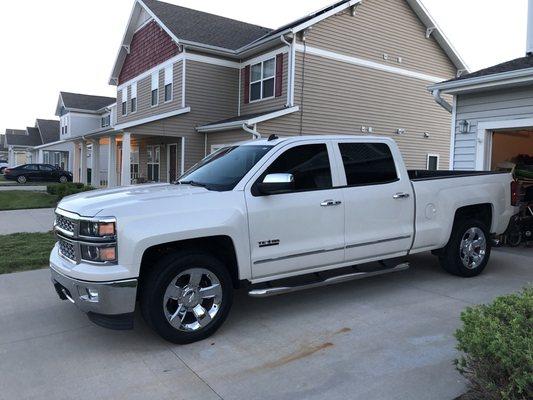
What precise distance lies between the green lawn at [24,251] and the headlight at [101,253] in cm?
403

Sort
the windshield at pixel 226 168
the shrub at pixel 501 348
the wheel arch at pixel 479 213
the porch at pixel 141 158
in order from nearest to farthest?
the shrub at pixel 501 348, the windshield at pixel 226 168, the wheel arch at pixel 479 213, the porch at pixel 141 158

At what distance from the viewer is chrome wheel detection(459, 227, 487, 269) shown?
6.70m

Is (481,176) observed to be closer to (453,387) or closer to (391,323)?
(391,323)

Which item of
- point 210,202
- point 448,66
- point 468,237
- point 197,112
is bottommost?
point 468,237

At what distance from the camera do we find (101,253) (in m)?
4.12

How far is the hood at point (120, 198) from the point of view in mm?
4230

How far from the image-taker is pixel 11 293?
6.22 meters

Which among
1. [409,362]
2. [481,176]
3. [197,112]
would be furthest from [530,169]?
[197,112]

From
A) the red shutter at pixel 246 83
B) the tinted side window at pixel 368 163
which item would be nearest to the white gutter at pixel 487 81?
the tinted side window at pixel 368 163

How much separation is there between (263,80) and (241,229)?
14094mm

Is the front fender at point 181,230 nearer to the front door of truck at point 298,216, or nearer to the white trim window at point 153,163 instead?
the front door of truck at point 298,216

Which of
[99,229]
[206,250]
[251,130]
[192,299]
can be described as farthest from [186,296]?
[251,130]

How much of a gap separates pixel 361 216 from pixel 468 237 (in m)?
2.17

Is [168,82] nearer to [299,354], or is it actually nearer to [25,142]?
[299,354]
